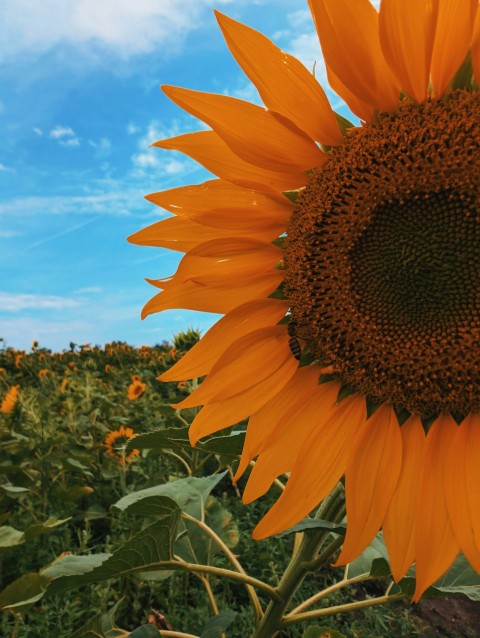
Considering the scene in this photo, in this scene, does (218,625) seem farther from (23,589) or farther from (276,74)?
(276,74)

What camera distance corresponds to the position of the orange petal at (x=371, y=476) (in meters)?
1.19

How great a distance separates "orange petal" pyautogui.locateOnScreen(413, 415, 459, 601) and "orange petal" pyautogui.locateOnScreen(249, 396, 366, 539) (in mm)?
160

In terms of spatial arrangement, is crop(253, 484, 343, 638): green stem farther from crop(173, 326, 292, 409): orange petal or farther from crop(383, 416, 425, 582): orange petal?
crop(173, 326, 292, 409): orange petal

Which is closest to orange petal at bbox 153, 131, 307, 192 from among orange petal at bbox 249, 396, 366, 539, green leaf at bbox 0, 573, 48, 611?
orange petal at bbox 249, 396, 366, 539

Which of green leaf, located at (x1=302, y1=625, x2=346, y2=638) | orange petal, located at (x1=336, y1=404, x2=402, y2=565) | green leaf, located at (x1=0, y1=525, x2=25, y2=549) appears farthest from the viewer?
green leaf, located at (x1=0, y1=525, x2=25, y2=549)

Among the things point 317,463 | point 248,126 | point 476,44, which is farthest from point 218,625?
point 476,44

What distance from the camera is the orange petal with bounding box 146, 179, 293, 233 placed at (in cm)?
129

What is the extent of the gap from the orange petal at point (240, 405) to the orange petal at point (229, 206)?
0.31m

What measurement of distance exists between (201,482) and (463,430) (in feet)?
3.32

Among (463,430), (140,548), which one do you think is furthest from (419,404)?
(140,548)

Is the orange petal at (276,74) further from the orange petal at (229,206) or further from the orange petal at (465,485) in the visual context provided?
the orange petal at (465,485)

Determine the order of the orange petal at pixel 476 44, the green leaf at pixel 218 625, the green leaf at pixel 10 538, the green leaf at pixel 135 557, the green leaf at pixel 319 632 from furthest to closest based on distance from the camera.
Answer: the green leaf at pixel 10 538 → the green leaf at pixel 319 632 → the green leaf at pixel 218 625 → the green leaf at pixel 135 557 → the orange petal at pixel 476 44

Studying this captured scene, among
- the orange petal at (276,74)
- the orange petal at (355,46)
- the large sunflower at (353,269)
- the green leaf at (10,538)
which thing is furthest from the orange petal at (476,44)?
the green leaf at (10,538)

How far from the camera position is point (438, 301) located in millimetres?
1229
